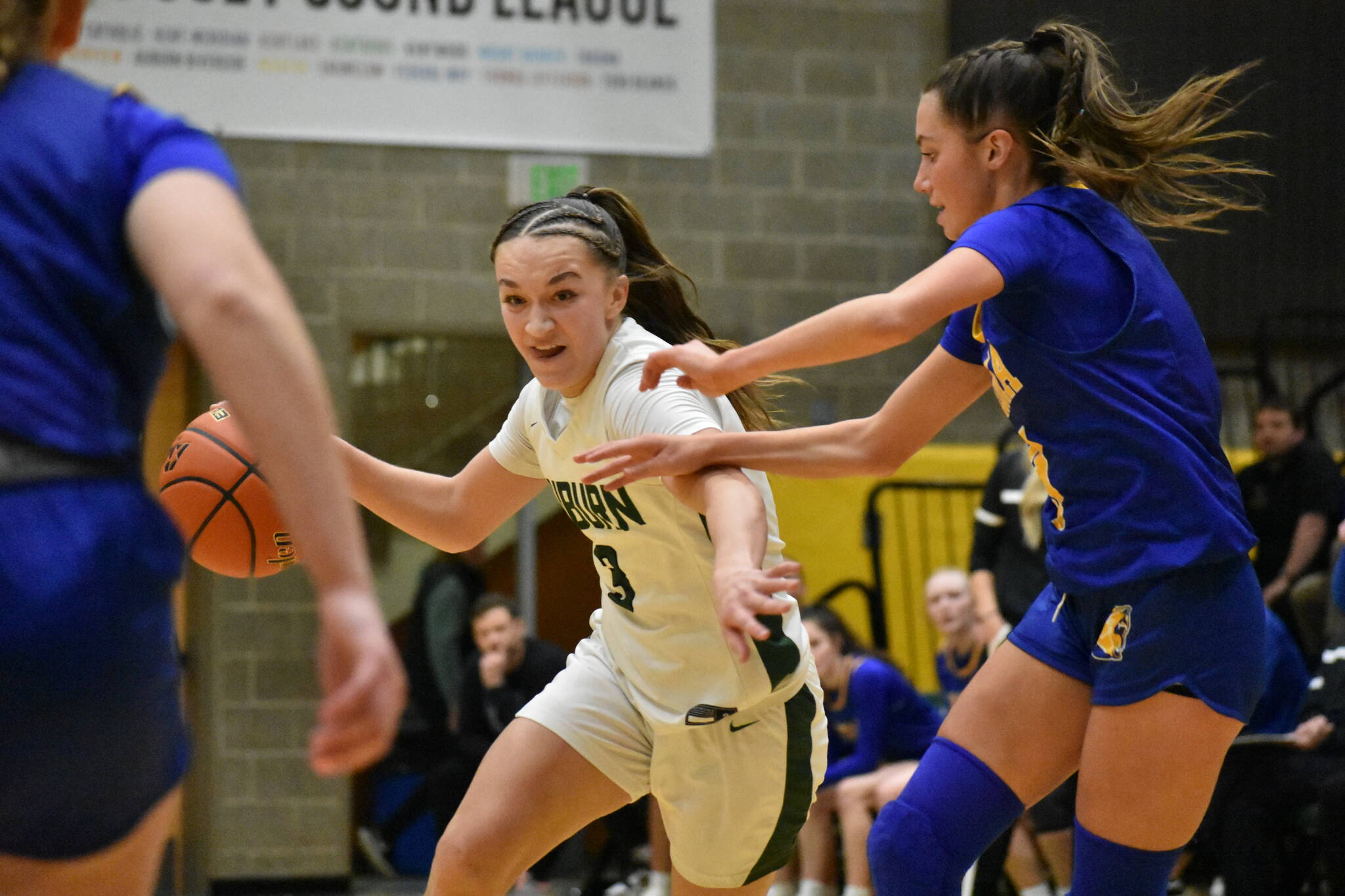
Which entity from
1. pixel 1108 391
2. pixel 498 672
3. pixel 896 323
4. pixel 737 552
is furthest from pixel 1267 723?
pixel 737 552

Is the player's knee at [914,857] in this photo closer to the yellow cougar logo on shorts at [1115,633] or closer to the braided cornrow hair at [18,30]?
the yellow cougar logo on shorts at [1115,633]

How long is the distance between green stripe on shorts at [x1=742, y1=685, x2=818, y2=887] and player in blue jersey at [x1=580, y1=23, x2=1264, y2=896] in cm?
26

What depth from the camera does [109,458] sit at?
145 centimetres

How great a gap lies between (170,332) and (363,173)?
258 inches

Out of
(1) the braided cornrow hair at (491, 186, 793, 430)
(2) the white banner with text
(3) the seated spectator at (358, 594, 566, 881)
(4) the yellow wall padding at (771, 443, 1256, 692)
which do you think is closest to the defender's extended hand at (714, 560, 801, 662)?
(1) the braided cornrow hair at (491, 186, 793, 430)

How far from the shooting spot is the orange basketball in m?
2.81

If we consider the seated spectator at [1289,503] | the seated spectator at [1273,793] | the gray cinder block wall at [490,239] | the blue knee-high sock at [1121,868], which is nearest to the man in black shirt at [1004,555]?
the seated spectator at [1273,793]

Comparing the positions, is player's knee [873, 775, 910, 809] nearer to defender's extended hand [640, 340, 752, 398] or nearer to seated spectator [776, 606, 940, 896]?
seated spectator [776, 606, 940, 896]

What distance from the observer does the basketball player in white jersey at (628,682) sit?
2.71 metres

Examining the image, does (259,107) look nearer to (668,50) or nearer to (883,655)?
(668,50)

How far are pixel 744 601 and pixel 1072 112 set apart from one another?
3.64 feet

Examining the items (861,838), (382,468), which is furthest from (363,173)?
(382,468)

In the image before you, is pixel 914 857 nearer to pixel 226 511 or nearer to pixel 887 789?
pixel 226 511

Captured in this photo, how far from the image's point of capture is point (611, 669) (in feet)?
9.44
